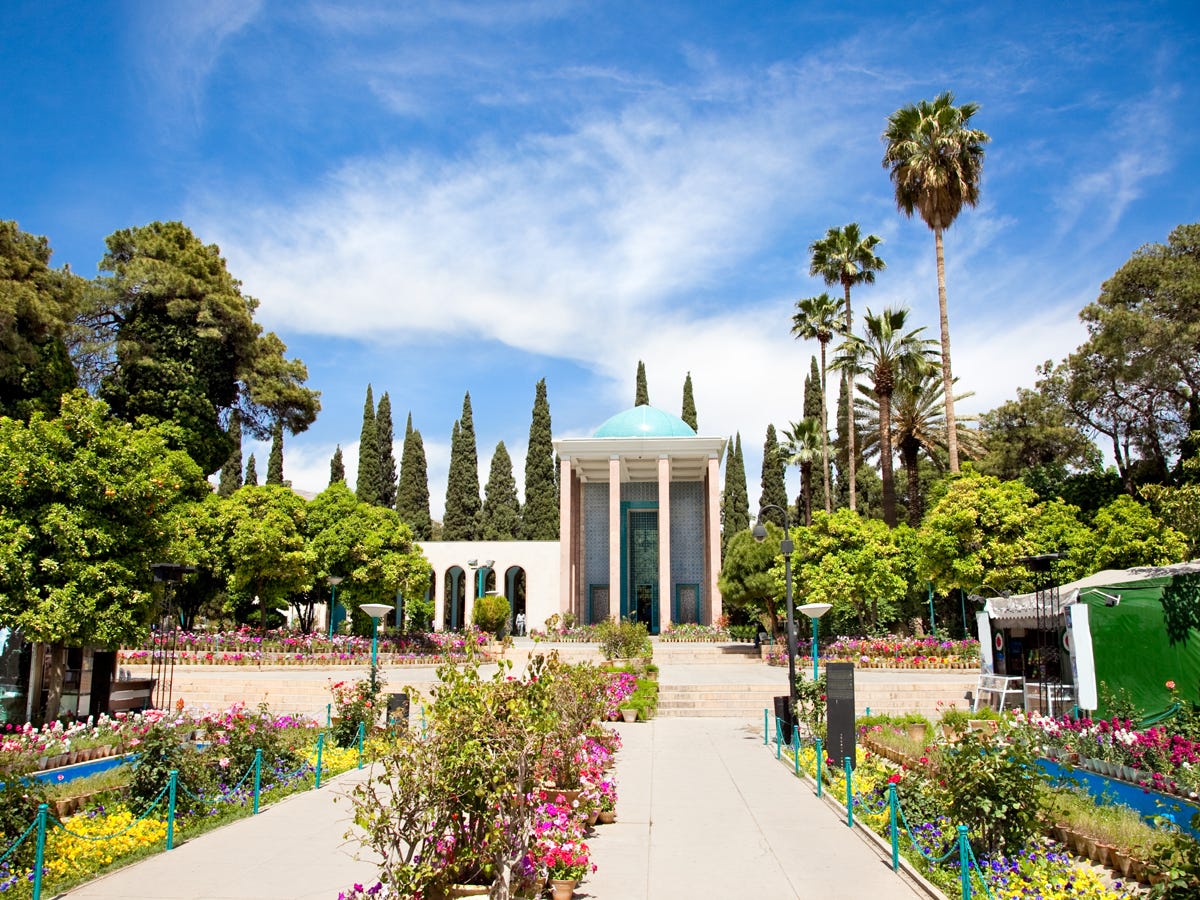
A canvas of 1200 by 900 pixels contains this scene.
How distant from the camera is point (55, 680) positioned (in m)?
13.7

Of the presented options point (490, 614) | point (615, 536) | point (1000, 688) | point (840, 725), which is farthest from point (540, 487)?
point (840, 725)

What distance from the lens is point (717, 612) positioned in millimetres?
34812

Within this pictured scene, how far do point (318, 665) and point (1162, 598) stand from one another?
20.1 metres

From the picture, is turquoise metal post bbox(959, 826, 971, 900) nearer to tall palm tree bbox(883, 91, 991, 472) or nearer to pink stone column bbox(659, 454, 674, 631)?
tall palm tree bbox(883, 91, 991, 472)

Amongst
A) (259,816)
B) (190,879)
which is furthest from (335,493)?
(190,879)

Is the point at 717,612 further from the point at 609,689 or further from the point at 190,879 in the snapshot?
the point at 190,879

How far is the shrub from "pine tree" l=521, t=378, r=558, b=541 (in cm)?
1397

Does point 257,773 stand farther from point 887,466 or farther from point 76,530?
point 887,466

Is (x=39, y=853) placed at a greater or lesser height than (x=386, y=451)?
lesser

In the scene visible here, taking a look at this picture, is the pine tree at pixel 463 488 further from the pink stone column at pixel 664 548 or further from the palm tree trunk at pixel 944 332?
the palm tree trunk at pixel 944 332

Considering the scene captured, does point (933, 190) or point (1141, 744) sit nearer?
point (1141, 744)

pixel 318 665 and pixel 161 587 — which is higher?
pixel 161 587

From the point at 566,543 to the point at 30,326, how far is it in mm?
20437

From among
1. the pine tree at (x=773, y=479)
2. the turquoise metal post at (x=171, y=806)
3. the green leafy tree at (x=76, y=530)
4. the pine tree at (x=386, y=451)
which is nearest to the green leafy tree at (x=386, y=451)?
the pine tree at (x=386, y=451)
